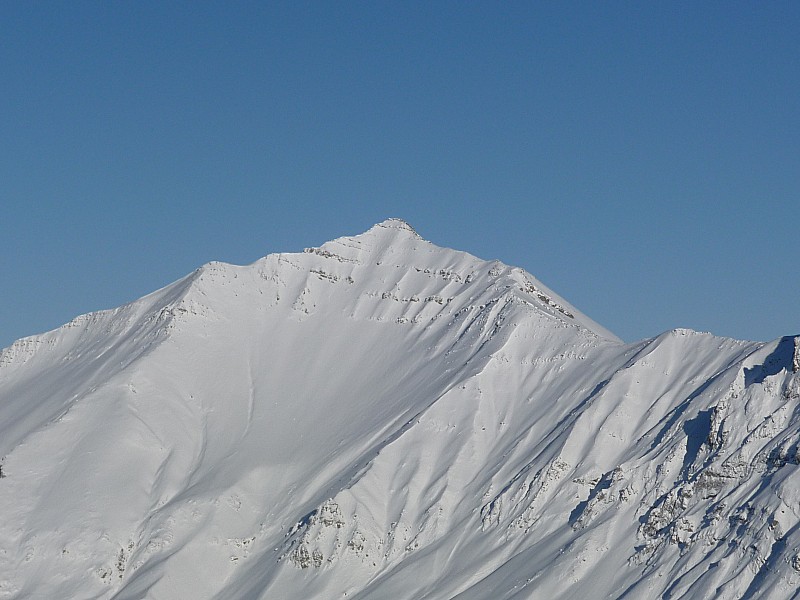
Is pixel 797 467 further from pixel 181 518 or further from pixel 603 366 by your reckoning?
pixel 181 518

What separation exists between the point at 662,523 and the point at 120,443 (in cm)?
7291

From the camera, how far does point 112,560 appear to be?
174m

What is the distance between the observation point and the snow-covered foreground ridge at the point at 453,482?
146 m

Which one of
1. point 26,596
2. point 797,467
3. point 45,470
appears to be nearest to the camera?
point 797,467

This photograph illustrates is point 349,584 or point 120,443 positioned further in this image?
point 120,443

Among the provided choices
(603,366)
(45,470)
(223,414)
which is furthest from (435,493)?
(45,470)

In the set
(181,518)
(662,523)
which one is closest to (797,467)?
(662,523)

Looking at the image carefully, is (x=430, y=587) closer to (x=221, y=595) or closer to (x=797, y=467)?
(x=221, y=595)

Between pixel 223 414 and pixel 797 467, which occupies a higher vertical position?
pixel 223 414

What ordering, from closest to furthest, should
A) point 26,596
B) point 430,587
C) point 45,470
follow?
1. point 430,587
2. point 26,596
3. point 45,470

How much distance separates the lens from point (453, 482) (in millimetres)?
174125

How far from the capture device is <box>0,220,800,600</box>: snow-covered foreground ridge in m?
146

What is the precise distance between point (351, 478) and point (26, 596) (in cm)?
3858

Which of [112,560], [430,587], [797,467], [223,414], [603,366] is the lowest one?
Answer: [797,467]
